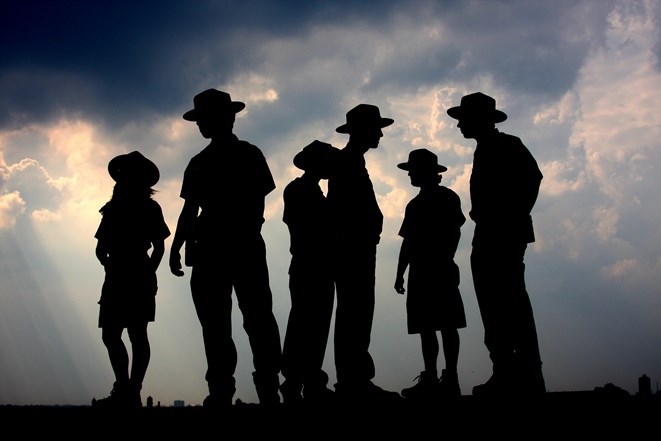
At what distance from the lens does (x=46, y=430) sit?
4770mm

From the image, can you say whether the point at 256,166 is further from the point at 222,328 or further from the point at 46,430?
the point at 46,430

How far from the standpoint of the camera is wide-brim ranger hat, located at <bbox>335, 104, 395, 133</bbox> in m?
7.11

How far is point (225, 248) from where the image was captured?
19.1ft

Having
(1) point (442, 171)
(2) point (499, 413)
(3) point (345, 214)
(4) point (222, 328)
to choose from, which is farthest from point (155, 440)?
(1) point (442, 171)

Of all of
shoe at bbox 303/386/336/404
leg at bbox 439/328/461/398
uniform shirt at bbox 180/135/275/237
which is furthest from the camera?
leg at bbox 439/328/461/398

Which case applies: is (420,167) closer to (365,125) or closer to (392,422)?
(365,125)

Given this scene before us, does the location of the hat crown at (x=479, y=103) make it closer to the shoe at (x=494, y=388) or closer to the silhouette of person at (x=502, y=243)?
the silhouette of person at (x=502, y=243)

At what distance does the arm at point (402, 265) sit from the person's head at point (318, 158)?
5.64ft

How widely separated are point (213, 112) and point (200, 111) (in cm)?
12

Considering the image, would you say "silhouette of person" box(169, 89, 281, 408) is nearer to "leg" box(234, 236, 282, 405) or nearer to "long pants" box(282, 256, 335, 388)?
"leg" box(234, 236, 282, 405)

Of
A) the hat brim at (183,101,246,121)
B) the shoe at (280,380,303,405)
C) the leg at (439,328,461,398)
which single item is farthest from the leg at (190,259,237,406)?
the leg at (439,328,461,398)

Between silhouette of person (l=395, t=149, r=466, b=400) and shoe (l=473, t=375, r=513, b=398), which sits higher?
silhouette of person (l=395, t=149, r=466, b=400)

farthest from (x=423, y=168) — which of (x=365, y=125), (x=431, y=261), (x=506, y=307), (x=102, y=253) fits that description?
(x=102, y=253)

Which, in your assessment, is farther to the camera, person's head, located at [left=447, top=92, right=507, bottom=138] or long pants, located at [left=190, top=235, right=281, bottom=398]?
person's head, located at [left=447, top=92, right=507, bottom=138]
